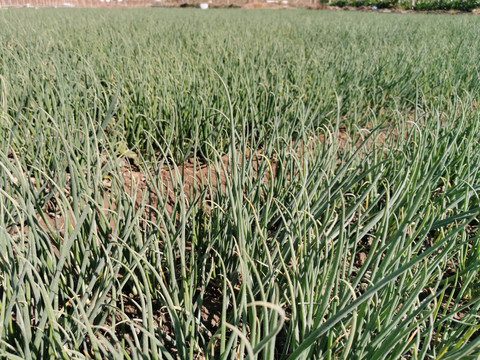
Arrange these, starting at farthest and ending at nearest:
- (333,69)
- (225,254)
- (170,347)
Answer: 1. (333,69)
2. (225,254)
3. (170,347)

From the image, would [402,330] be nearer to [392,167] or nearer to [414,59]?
[392,167]

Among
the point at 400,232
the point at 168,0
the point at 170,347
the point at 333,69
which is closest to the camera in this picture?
the point at 400,232

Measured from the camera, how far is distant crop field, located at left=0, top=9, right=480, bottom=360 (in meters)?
0.69

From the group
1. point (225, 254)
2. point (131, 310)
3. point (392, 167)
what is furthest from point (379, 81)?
point (131, 310)

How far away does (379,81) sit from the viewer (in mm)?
2535

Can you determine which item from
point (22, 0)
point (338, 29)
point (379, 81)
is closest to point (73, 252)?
point (379, 81)

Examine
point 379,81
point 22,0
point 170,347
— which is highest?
point 22,0

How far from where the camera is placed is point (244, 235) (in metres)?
0.92

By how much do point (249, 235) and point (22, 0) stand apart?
2576 centimetres

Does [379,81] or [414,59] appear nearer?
[379,81]

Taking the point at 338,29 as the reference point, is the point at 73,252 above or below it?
below

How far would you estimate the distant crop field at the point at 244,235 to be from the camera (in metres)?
0.69

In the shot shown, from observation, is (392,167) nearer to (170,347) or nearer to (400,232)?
(400,232)

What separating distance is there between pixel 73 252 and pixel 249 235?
0.48 metres
